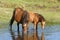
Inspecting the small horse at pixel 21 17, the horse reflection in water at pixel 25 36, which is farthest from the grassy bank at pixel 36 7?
the horse reflection in water at pixel 25 36

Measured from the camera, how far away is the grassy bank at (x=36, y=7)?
935 inches

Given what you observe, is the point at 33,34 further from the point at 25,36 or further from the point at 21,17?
the point at 21,17

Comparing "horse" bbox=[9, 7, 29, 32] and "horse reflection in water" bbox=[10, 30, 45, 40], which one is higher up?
"horse" bbox=[9, 7, 29, 32]

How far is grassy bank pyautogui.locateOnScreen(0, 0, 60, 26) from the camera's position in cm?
2375

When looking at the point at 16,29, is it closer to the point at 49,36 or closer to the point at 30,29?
the point at 30,29

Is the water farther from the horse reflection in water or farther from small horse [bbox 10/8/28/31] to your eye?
small horse [bbox 10/8/28/31]

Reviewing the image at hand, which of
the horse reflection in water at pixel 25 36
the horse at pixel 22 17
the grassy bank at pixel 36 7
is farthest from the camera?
the grassy bank at pixel 36 7

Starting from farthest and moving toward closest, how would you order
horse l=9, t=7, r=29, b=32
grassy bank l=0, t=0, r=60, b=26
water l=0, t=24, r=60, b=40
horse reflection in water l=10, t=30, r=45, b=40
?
grassy bank l=0, t=0, r=60, b=26 → horse l=9, t=7, r=29, b=32 → water l=0, t=24, r=60, b=40 → horse reflection in water l=10, t=30, r=45, b=40

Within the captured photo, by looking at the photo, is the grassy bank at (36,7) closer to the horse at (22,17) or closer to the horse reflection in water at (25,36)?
the horse at (22,17)

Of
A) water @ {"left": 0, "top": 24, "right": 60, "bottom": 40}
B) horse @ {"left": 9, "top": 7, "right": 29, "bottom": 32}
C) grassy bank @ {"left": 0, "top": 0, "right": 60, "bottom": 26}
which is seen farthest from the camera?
grassy bank @ {"left": 0, "top": 0, "right": 60, "bottom": 26}

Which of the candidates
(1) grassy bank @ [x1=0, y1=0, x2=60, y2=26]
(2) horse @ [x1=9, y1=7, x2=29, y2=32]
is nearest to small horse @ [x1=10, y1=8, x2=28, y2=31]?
(2) horse @ [x1=9, y1=7, x2=29, y2=32]

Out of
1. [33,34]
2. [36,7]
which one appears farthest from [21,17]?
[36,7]

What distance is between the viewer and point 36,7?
28766 mm

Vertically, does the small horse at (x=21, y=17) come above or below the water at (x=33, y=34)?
above
